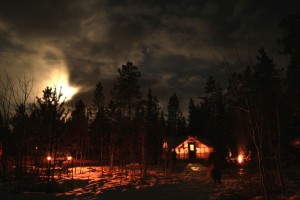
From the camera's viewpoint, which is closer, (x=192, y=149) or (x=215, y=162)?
(x=215, y=162)

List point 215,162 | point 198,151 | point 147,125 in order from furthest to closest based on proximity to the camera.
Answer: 1. point 198,151
2. point 147,125
3. point 215,162

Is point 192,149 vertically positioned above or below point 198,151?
above

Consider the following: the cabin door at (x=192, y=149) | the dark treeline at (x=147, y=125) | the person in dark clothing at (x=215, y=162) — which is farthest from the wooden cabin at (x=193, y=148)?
the person in dark clothing at (x=215, y=162)

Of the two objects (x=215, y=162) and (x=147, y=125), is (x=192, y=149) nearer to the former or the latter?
(x=147, y=125)

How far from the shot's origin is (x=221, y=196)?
34.6 ft

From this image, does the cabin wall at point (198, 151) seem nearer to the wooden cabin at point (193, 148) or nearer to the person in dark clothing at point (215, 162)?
the wooden cabin at point (193, 148)

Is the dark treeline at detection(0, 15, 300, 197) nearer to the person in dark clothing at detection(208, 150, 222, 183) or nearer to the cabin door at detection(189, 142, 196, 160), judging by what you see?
the person in dark clothing at detection(208, 150, 222, 183)

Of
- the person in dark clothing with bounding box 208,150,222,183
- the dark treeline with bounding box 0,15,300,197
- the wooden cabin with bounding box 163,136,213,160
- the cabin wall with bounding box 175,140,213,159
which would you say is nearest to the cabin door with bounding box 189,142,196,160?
the wooden cabin with bounding box 163,136,213,160

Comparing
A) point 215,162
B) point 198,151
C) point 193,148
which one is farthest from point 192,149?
point 215,162

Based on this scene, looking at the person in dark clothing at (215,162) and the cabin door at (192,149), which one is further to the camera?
the cabin door at (192,149)

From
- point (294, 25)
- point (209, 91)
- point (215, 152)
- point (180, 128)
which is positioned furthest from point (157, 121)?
point (180, 128)

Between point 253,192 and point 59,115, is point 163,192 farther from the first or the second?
point 59,115

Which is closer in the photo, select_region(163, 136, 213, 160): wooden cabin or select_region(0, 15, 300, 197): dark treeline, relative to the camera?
select_region(0, 15, 300, 197): dark treeline

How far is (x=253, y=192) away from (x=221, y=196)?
A: 4.06 feet
